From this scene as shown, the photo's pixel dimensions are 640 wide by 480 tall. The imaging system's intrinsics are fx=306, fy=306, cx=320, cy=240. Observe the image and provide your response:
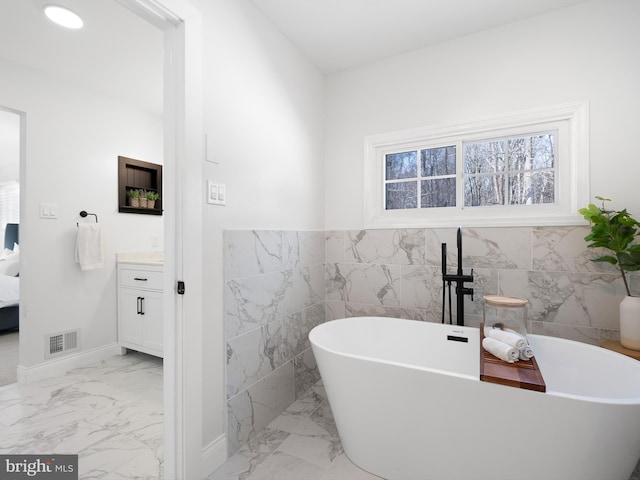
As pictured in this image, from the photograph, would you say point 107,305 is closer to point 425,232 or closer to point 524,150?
point 425,232

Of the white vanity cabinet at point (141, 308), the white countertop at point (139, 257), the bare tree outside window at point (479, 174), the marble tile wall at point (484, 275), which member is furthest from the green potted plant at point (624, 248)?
the white countertop at point (139, 257)

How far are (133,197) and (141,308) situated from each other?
122 cm

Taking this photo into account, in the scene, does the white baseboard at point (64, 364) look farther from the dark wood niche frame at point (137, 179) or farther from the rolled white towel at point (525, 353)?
the rolled white towel at point (525, 353)

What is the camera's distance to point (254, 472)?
155 cm

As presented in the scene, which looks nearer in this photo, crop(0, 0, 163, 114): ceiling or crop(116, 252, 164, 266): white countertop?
crop(0, 0, 163, 114): ceiling

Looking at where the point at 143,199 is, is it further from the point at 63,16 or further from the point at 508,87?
the point at 508,87

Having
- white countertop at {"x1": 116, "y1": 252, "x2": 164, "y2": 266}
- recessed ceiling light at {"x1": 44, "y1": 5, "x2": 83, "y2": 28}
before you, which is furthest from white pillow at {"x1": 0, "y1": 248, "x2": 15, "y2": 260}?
recessed ceiling light at {"x1": 44, "y1": 5, "x2": 83, "y2": 28}

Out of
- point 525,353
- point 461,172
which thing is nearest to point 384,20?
point 461,172

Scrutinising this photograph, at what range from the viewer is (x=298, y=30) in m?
2.17

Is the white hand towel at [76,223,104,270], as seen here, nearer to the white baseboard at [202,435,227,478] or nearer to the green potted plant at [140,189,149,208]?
the green potted plant at [140,189,149,208]

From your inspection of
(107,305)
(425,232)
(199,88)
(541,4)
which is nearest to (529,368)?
(425,232)

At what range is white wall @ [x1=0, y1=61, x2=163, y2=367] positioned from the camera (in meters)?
2.52

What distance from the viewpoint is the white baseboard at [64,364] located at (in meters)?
2.48

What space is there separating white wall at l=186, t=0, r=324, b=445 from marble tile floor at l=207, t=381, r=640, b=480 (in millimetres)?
230
